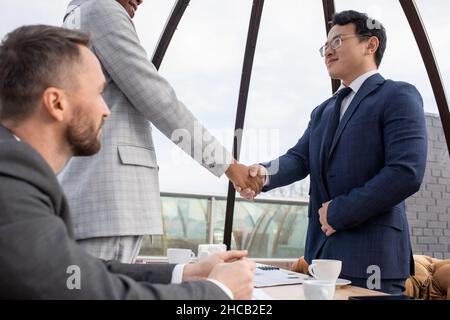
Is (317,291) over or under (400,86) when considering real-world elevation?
under

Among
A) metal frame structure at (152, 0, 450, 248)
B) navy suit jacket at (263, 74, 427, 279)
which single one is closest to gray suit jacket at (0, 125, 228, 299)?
navy suit jacket at (263, 74, 427, 279)

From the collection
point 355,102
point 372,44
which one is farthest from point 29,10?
point 355,102

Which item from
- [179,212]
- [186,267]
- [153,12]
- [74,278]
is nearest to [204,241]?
[179,212]

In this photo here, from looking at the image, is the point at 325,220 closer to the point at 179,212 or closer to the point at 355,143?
the point at 355,143

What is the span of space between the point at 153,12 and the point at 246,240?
331cm

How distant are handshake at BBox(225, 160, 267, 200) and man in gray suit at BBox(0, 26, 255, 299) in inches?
45.2

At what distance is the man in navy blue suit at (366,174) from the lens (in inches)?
70.6

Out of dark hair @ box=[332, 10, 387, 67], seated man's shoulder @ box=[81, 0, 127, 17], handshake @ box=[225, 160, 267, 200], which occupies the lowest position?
handshake @ box=[225, 160, 267, 200]

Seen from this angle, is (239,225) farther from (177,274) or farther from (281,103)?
(177,274)

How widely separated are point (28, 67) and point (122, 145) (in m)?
0.70

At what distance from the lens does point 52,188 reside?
2.53 feet

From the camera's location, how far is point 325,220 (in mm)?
1868

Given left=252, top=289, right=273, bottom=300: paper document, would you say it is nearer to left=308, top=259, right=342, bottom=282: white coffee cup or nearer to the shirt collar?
left=308, top=259, right=342, bottom=282: white coffee cup

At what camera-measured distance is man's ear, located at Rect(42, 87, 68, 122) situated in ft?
3.11
